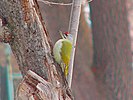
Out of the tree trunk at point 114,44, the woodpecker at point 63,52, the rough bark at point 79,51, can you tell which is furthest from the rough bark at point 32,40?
the tree trunk at point 114,44

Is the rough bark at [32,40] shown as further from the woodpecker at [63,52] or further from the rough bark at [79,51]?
the rough bark at [79,51]

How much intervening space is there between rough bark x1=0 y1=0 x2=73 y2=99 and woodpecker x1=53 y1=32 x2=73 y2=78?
0.07ft

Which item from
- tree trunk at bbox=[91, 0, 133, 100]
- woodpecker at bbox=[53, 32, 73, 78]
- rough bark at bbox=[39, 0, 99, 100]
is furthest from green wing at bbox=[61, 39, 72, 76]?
→ tree trunk at bbox=[91, 0, 133, 100]

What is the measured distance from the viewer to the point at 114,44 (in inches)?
158

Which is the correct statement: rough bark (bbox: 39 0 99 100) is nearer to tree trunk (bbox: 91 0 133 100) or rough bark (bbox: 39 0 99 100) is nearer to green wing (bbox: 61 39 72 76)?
tree trunk (bbox: 91 0 133 100)

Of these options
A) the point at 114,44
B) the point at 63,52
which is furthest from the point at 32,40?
the point at 114,44

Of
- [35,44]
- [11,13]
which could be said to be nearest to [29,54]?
[35,44]

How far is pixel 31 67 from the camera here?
163cm

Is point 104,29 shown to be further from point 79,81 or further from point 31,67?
point 31,67

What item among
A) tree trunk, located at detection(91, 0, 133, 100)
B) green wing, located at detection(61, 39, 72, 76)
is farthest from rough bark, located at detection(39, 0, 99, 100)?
green wing, located at detection(61, 39, 72, 76)

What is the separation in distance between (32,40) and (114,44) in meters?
2.46

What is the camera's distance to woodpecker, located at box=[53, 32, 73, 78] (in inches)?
64.4

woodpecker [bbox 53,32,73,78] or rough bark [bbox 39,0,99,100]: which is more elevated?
woodpecker [bbox 53,32,73,78]

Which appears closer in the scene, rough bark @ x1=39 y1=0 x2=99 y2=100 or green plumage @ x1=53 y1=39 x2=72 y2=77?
green plumage @ x1=53 y1=39 x2=72 y2=77
